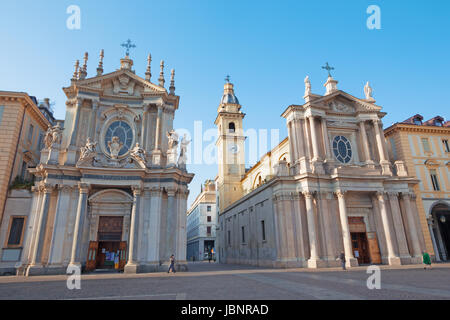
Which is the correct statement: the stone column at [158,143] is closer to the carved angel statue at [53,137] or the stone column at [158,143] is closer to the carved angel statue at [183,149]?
the carved angel statue at [183,149]

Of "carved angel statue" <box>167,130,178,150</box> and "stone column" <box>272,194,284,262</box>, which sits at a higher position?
"carved angel statue" <box>167,130,178,150</box>

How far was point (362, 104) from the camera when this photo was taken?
1283 inches

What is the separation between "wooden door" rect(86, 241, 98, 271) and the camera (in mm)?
22703

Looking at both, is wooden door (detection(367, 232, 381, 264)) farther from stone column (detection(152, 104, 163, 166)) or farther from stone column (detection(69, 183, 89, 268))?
stone column (detection(69, 183, 89, 268))

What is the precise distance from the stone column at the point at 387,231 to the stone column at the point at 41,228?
1177 inches

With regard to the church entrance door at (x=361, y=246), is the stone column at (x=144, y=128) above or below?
above

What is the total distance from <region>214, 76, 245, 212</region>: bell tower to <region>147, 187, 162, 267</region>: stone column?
80.0 feet

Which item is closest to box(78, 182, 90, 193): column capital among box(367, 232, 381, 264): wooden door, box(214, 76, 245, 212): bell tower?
box(367, 232, 381, 264): wooden door

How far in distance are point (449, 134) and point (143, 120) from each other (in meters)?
35.9

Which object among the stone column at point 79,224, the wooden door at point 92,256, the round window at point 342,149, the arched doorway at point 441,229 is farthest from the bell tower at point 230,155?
the stone column at point 79,224

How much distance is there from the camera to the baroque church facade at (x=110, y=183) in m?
22.1
